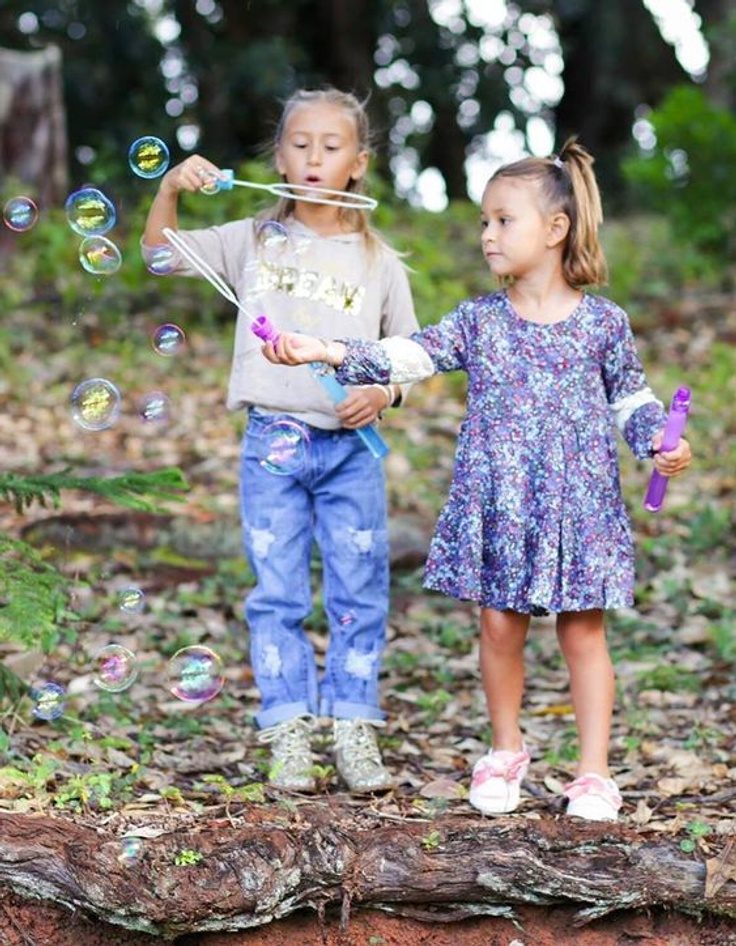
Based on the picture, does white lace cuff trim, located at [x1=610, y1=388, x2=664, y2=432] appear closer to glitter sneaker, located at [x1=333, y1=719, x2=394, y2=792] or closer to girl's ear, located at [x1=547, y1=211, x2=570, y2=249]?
girl's ear, located at [x1=547, y1=211, x2=570, y2=249]

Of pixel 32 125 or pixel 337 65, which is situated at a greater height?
pixel 337 65

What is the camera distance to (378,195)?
32.0ft

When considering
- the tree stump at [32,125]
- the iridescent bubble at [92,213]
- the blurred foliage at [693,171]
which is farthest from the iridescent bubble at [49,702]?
the blurred foliage at [693,171]

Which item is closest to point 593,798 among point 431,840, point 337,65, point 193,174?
point 431,840

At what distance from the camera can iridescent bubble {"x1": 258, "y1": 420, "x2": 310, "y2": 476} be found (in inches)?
145

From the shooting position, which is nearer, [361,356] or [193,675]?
[361,356]

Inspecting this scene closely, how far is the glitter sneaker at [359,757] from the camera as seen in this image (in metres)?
3.75

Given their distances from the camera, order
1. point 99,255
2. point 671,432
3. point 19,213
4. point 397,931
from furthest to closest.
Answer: point 19,213
point 99,255
point 671,432
point 397,931

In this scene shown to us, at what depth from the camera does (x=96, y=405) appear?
12.5 ft

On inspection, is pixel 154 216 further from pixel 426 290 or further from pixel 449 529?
pixel 426 290

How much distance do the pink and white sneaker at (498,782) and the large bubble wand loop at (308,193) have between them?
135 cm

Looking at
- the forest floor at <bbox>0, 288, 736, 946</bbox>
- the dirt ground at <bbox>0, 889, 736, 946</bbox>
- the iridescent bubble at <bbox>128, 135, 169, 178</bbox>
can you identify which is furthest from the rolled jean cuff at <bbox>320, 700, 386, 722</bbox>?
the iridescent bubble at <bbox>128, 135, 169, 178</bbox>

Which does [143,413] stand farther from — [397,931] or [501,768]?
[397,931]

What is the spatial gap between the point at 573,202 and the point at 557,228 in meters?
0.07
